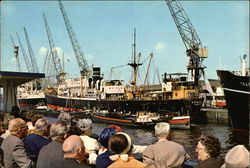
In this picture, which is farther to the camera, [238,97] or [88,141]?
[238,97]

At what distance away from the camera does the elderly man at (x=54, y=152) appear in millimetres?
4240

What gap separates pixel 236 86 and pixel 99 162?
27.8 m

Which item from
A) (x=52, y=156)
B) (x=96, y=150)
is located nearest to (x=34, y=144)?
(x=96, y=150)

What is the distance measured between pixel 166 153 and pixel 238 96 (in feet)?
88.4

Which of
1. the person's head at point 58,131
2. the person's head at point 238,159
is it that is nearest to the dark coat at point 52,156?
the person's head at point 58,131

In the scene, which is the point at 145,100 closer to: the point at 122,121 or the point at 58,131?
the point at 122,121

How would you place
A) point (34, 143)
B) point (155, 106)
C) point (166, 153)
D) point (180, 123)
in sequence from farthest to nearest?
point (155, 106) → point (180, 123) → point (34, 143) → point (166, 153)

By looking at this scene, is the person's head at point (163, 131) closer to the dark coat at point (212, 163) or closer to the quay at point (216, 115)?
the dark coat at point (212, 163)

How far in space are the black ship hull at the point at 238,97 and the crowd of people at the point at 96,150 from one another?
25.3 meters

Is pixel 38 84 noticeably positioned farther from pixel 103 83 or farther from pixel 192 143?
pixel 192 143

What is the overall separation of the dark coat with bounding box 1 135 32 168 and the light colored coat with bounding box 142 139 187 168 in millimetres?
2058

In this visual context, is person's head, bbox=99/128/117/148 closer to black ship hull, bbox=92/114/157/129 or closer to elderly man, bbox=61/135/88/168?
elderly man, bbox=61/135/88/168

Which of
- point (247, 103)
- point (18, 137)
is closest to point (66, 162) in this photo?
point (18, 137)

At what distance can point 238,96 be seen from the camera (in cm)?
2933
